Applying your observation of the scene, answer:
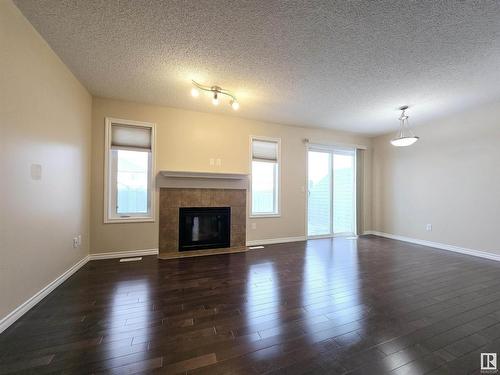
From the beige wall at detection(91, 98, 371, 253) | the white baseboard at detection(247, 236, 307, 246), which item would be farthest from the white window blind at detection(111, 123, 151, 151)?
the white baseboard at detection(247, 236, 307, 246)

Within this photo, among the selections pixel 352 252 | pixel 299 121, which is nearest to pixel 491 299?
pixel 352 252

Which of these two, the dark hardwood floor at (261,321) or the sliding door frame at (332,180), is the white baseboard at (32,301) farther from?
the sliding door frame at (332,180)

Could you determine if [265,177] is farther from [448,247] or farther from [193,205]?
[448,247]

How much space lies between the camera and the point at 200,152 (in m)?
4.18

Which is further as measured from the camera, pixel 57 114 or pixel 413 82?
pixel 413 82

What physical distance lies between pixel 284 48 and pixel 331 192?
4039 millimetres

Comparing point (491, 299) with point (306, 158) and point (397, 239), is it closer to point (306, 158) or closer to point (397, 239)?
point (397, 239)

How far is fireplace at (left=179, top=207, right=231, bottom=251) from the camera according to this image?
4.04 meters

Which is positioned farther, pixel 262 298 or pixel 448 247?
pixel 448 247

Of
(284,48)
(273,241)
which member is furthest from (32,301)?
(273,241)

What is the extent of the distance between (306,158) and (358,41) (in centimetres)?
307

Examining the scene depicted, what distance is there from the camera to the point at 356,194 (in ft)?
18.6

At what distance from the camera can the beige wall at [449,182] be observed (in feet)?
12.1

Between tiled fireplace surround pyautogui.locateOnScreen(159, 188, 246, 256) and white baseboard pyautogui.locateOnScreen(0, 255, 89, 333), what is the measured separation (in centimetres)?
134
